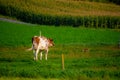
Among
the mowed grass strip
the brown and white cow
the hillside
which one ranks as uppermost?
the hillside

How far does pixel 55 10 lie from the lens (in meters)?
107

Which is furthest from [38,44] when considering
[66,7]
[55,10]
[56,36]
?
[66,7]

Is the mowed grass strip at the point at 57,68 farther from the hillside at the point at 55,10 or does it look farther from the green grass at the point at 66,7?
the green grass at the point at 66,7

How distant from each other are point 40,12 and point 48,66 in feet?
221

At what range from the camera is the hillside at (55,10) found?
9700 cm

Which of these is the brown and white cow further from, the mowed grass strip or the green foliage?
the green foliage

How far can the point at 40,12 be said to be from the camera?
102m

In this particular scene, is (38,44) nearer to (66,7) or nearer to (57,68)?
(57,68)

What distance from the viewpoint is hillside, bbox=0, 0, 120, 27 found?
97.0 m

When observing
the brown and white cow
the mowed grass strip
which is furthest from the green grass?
the mowed grass strip

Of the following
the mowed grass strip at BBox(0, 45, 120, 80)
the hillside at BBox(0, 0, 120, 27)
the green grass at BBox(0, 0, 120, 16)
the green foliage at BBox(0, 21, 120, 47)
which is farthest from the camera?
the green grass at BBox(0, 0, 120, 16)

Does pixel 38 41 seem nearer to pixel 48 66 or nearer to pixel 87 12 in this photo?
pixel 48 66

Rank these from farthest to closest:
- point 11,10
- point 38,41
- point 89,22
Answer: point 11,10 → point 89,22 → point 38,41

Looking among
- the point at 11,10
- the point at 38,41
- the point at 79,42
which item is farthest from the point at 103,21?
the point at 38,41
